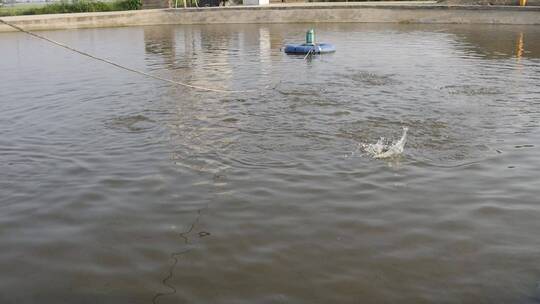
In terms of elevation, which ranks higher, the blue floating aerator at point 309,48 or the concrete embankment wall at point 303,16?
the concrete embankment wall at point 303,16

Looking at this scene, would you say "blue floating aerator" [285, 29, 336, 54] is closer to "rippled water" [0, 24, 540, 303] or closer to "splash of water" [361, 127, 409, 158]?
"rippled water" [0, 24, 540, 303]

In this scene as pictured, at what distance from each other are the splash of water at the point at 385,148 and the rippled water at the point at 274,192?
17 centimetres

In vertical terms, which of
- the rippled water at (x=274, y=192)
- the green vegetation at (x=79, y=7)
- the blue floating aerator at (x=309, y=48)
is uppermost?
the green vegetation at (x=79, y=7)

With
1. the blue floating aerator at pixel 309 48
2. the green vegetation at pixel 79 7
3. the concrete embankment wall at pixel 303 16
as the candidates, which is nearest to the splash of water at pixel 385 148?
the blue floating aerator at pixel 309 48

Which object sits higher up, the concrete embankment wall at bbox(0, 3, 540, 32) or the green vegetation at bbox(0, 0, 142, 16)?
the green vegetation at bbox(0, 0, 142, 16)

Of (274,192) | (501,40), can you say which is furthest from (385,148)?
(501,40)

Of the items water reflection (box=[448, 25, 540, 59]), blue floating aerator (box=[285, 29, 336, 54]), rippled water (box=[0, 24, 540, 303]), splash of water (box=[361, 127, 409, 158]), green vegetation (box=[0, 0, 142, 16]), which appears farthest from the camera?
green vegetation (box=[0, 0, 142, 16])

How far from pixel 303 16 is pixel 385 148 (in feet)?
95.7

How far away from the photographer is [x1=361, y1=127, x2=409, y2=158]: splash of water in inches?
340

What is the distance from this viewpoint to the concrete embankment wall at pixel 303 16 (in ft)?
105

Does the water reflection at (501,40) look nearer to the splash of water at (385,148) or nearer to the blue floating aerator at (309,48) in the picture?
the blue floating aerator at (309,48)

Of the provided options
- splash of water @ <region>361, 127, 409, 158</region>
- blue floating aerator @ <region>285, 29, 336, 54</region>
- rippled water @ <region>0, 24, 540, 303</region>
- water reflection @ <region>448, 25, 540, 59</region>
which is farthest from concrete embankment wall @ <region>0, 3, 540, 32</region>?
splash of water @ <region>361, 127, 409, 158</region>

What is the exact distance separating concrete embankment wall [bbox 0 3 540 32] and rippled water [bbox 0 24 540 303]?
17845 millimetres

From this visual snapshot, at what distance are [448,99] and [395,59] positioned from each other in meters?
7.16
